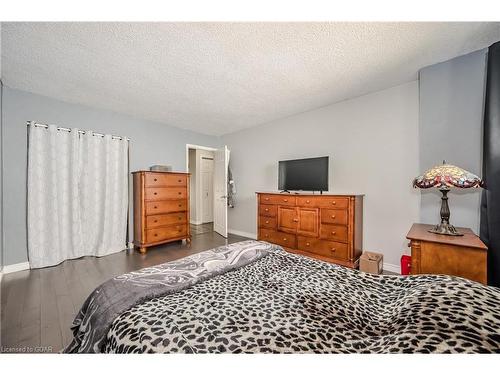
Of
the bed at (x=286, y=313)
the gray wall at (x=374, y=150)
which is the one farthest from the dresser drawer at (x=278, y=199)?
the bed at (x=286, y=313)

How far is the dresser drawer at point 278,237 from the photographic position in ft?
10.7

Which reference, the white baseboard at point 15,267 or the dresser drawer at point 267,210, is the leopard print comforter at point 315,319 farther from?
the white baseboard at point 15,267

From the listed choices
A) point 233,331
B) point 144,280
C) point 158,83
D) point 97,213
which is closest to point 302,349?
point 233,331

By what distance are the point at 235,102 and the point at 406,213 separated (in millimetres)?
2833

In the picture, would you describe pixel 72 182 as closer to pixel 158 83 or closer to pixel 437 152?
pixel 158 83

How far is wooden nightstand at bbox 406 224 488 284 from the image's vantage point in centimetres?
153

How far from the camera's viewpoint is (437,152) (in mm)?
2279

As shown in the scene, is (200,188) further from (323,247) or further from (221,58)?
(221,58)

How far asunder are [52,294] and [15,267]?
1150 mm

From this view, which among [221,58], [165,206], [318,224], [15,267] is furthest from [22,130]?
[318,224]

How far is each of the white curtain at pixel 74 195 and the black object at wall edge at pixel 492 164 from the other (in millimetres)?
4642

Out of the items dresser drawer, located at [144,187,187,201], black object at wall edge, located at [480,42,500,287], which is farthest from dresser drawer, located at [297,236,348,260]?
dresser drawer, located at [144,187,187,201]

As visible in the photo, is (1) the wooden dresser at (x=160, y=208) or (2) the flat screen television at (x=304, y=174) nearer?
(2) the flat screen television at (x=304, y=174)

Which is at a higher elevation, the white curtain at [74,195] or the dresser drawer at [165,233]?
the white curtain at [74,195]
